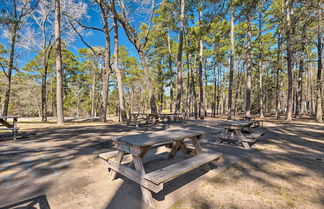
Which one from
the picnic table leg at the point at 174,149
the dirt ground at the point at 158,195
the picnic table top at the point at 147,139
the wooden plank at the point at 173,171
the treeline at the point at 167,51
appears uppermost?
the treeline at the point at 167,51

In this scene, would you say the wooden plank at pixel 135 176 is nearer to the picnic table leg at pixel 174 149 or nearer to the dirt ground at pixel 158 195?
the dirt ground at pixel 158 195

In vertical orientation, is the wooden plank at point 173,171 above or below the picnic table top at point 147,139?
below

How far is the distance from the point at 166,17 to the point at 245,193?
701 inches

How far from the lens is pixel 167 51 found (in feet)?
66.9

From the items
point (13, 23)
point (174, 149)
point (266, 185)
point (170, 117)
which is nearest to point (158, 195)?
point (174, 149)

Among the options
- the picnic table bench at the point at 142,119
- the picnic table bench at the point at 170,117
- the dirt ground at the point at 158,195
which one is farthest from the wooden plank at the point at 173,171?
the picnic table bench at the point at 170,117

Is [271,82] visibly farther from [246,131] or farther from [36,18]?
[36,18]

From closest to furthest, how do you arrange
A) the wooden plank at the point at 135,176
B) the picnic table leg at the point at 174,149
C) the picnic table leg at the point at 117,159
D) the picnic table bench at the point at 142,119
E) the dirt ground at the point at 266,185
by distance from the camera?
the wooden plank at the point at 135,176, the dirt ground at the point at 266,185, the picnic table leg at the point at 117,159, the picnic table leg at the point at 174,149, the picnic table bench at the point at 142,119

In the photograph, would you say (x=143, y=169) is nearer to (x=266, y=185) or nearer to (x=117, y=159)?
(x=117, y=159)

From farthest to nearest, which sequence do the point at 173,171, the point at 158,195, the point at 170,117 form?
the point at 170,117 → the point at 158,195 → the point at 173,171

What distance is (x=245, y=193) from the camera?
233cm

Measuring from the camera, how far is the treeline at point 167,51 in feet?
33.6

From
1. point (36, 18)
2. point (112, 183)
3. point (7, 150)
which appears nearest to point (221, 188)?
point (112, 183)

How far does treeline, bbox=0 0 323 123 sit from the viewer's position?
10.2 metres
